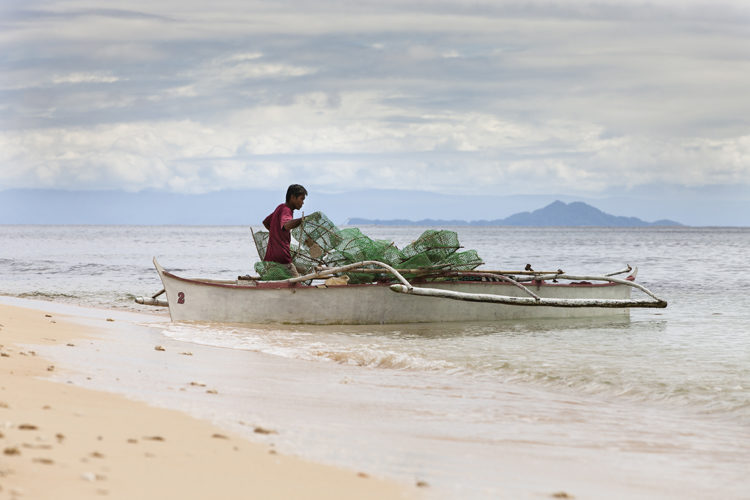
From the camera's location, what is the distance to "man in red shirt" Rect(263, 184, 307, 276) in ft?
36.8

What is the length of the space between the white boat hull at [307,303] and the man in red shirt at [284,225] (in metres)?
0.49

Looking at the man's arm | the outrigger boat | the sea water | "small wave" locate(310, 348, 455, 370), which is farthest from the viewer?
the outrigger boat

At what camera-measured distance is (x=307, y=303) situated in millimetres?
11344

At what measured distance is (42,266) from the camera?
103 ft

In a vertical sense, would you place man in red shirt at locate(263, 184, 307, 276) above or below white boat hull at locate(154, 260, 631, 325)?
above

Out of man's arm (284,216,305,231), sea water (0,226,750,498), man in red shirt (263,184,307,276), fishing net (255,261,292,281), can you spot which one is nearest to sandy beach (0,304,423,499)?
sea water (0,226,750,498)

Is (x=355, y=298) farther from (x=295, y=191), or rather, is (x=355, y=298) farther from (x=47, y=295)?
(x=47, y=295)

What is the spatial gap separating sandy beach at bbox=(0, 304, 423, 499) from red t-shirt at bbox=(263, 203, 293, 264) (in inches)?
262

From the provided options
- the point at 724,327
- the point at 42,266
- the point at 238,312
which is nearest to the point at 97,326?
the point at 238,312

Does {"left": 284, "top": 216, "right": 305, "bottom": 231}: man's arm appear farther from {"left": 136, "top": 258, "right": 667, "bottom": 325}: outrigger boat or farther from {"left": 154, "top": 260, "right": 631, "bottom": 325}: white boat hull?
{"left": 154, "top": 260, "right": 631, "bottom": 325}: white boat hull

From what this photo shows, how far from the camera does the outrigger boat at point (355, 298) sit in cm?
1128

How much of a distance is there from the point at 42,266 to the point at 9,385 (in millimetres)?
28763

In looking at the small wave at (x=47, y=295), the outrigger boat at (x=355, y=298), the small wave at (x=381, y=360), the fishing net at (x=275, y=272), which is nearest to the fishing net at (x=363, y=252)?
the fishing net at (x=275, y=272)

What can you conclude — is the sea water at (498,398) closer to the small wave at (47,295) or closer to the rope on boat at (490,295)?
the rope on boat at (490,295)
